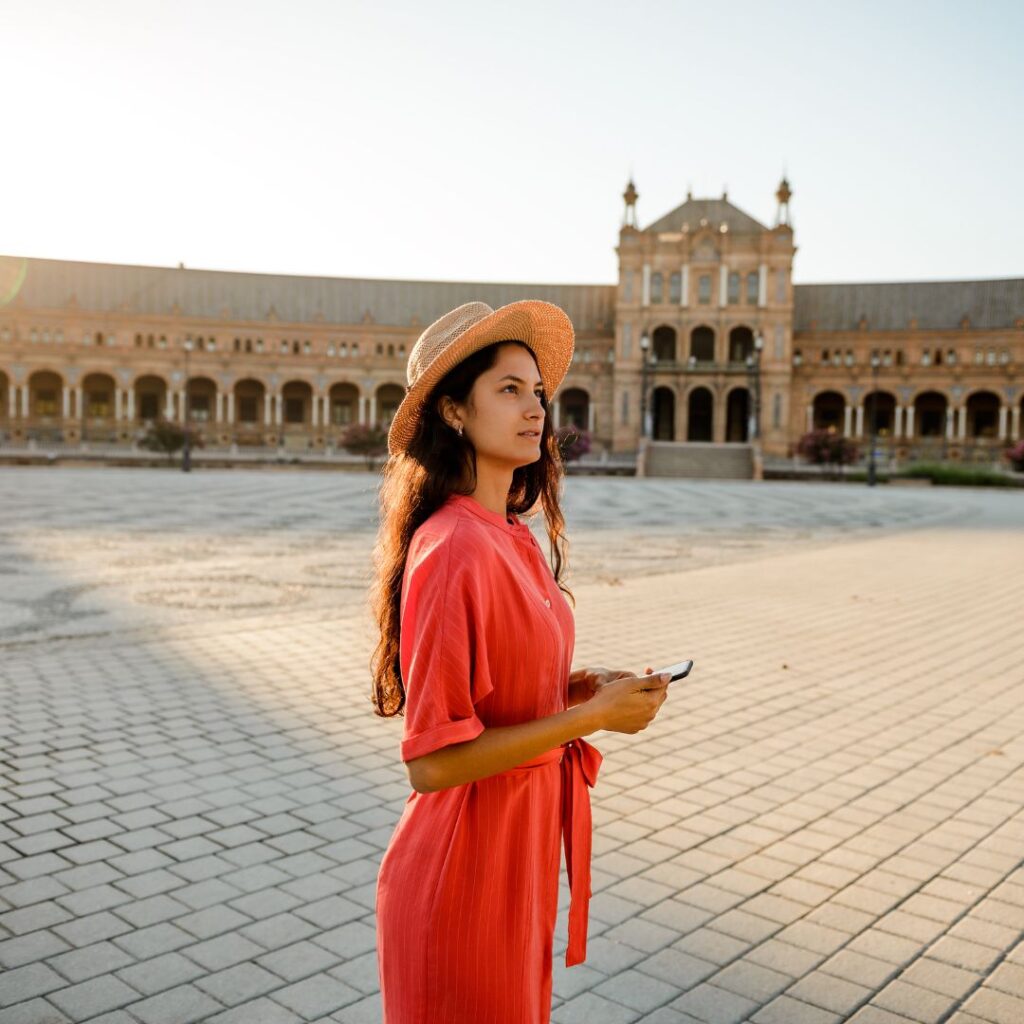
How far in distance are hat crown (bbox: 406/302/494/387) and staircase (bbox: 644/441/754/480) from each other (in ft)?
184

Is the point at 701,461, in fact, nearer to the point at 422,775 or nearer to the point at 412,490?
the point at 412,490

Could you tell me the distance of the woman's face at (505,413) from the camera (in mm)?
2281

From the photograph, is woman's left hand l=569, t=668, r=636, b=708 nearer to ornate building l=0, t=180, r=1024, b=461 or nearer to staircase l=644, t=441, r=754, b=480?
staircase l=644, t=441, r=754, b=480

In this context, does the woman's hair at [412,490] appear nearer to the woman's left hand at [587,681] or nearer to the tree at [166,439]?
the woman's left hand at [587,681]

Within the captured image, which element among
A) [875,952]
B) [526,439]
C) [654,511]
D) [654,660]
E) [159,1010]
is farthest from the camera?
[654,511]

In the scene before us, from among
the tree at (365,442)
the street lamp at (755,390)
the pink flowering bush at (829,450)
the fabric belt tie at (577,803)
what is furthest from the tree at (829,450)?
the fabric belt tie at (577,803)

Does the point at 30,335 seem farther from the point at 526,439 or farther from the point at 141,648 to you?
the point at 526,439

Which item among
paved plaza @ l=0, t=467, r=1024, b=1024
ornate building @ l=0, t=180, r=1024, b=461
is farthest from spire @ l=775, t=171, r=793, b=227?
paved plaza @ l=0, t=467, r=1024, b=1024

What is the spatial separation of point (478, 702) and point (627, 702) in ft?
1.05

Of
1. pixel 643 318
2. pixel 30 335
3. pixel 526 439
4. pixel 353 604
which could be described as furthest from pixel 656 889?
pixel 30 335

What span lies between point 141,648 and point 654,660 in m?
4.33

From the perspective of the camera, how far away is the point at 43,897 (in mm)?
4281

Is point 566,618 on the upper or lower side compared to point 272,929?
upper

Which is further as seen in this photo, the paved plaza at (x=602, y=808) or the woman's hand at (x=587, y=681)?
the paved plaza at (x=602, y=808)
